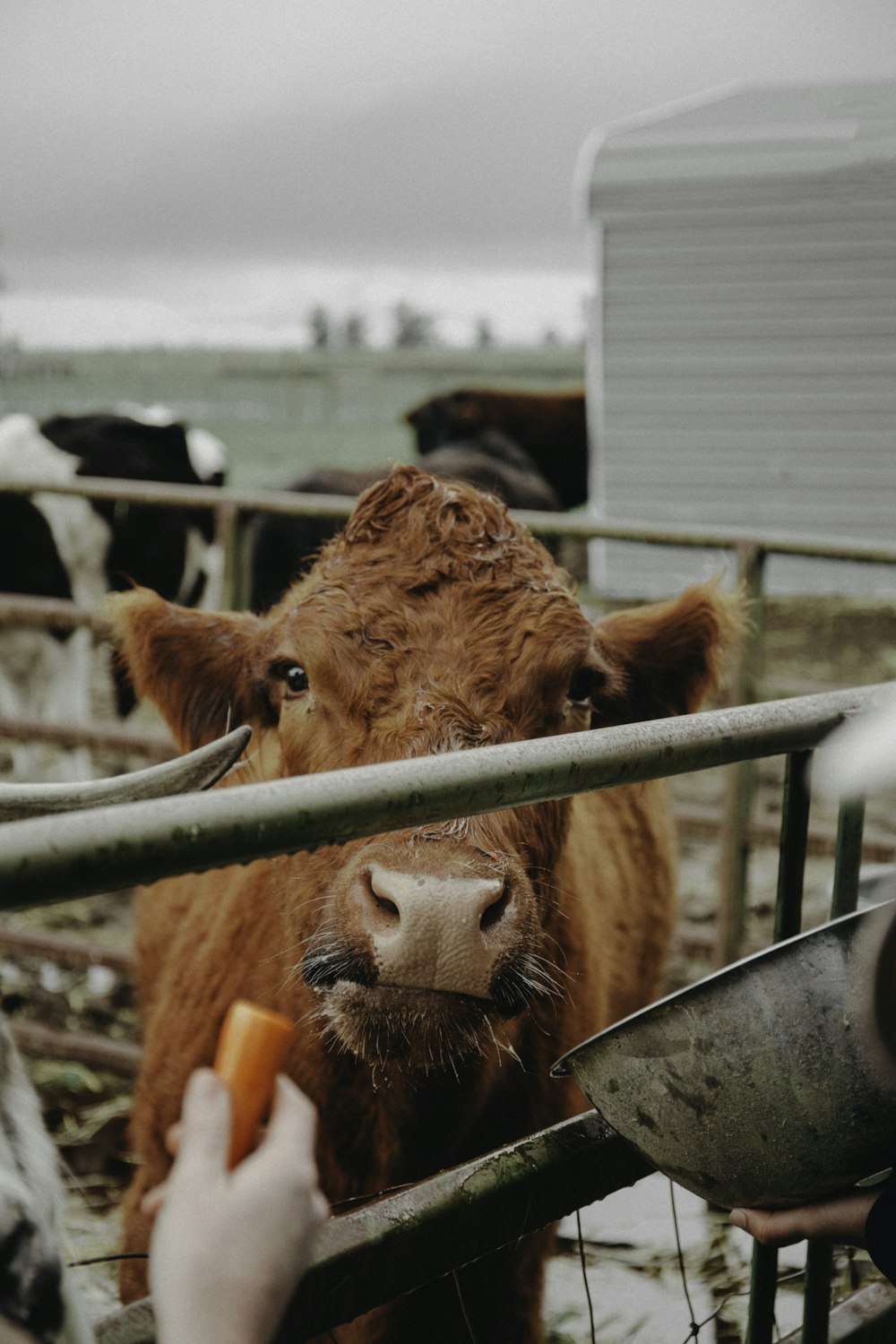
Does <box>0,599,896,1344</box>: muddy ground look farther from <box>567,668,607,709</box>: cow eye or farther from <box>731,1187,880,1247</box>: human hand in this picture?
<box>567,668,607,709</box>: cow eye

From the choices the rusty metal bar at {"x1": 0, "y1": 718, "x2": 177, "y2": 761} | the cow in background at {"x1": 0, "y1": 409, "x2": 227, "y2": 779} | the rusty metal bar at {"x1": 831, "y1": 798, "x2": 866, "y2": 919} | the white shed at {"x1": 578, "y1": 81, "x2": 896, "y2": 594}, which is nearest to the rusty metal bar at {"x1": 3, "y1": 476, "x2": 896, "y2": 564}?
the rusty metal bar at {"x1": 0, "y1": 718, "x2": 177, "y2": 761}

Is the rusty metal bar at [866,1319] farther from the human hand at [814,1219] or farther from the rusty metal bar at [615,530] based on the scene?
the rusty metal bar at [615,530]

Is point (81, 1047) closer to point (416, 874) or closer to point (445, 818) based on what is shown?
point (416, 874)

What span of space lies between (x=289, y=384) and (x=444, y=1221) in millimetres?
32432

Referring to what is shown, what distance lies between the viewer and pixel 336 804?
1022mm

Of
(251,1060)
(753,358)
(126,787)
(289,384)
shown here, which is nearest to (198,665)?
(126,787)

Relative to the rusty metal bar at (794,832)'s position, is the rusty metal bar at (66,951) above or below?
below

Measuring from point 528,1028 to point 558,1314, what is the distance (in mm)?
1066

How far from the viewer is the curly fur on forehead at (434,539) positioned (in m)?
2.29

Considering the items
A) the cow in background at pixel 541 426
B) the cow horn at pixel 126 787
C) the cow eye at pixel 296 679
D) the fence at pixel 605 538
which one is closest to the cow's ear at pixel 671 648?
the cow eye at pixel 296 679

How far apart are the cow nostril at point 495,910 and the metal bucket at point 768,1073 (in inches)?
12.8

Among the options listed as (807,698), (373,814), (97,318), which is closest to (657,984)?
(807,698)

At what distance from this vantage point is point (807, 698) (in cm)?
154

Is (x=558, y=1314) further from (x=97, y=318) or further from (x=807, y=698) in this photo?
(x=97, y=318)
